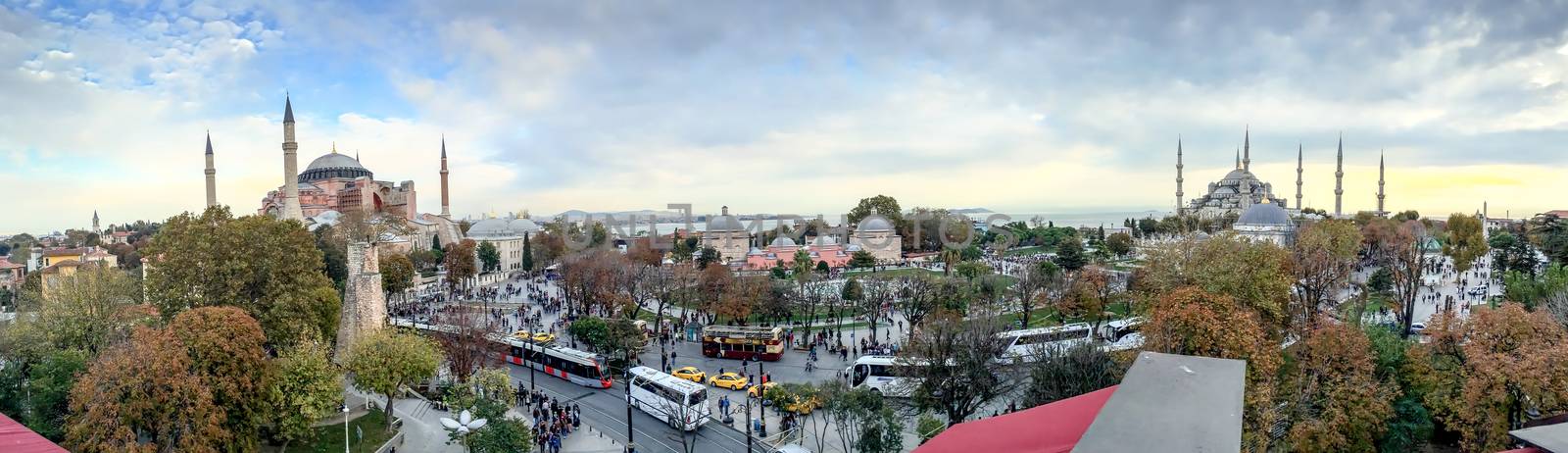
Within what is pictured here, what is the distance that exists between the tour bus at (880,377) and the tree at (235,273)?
13.0 meters

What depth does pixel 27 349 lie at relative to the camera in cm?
1530

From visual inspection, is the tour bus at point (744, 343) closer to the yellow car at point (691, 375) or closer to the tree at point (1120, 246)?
the yellow car at point (691, 375)

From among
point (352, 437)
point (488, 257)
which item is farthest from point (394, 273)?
point (352, 437)

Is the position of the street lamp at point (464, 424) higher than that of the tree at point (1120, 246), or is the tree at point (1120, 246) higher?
the tree at point (1120, 246)

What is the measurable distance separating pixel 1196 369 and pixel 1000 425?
146 centimetres

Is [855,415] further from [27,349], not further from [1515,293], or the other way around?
[1515,293]

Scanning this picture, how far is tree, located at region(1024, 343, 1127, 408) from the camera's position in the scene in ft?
47.3

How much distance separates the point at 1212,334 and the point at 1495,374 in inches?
151

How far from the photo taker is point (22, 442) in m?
8.04

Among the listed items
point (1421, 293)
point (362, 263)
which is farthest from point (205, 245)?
point (1421, 293)

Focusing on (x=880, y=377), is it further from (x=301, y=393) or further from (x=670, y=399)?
(x=301, y=393)

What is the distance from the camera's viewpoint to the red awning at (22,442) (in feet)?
25.5

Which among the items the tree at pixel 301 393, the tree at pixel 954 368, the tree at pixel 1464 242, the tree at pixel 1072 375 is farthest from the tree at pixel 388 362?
the tree at pixel 1464 242

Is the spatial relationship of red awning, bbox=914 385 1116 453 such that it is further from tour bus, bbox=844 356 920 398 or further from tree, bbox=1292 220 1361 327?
tree, bbox=1292 220 1361 327
